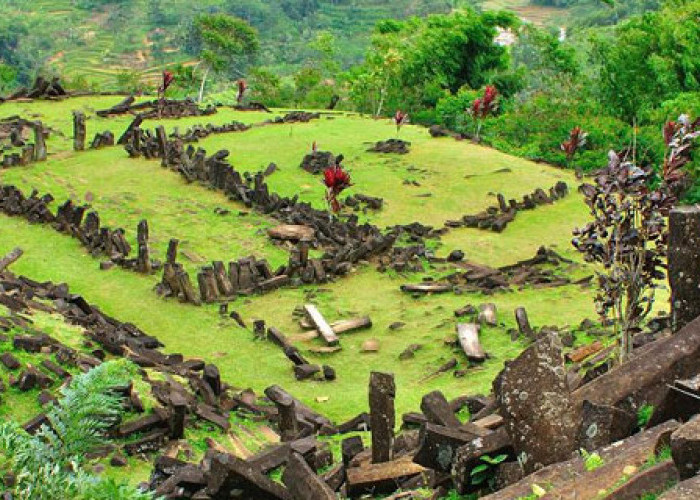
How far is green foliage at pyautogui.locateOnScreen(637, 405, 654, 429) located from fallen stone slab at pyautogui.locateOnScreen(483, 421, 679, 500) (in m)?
0.36

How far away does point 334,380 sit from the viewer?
13.5 metres

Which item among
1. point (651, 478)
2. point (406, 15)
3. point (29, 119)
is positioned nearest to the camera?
point (651, 478)

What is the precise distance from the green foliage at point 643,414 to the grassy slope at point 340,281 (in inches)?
206

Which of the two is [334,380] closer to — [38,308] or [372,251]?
[38,308]

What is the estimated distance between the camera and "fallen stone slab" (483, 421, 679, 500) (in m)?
5.50

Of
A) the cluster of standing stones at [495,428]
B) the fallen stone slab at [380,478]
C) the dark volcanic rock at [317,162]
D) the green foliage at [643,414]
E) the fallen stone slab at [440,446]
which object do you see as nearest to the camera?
the cluster of standing stones at [495,428]

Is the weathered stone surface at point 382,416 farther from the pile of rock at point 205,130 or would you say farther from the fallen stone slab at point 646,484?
the pile of rock at point 205,130

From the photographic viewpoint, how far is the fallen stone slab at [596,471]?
550 cm

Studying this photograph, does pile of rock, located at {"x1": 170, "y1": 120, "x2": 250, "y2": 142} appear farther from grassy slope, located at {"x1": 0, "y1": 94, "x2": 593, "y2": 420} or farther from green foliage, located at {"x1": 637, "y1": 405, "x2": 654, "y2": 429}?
green foliage, located at {"x1": 637, "y1": 405, "x2": 654, "y2": 429}

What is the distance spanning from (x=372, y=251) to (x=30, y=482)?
13677mm

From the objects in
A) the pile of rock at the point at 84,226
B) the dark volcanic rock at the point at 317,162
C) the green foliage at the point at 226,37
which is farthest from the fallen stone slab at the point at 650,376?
the green foliage at the point at 226,37

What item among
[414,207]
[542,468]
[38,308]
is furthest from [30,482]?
[414,207]

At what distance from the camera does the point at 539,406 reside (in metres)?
6.28

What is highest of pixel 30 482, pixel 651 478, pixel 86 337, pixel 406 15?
pixel 651 478
